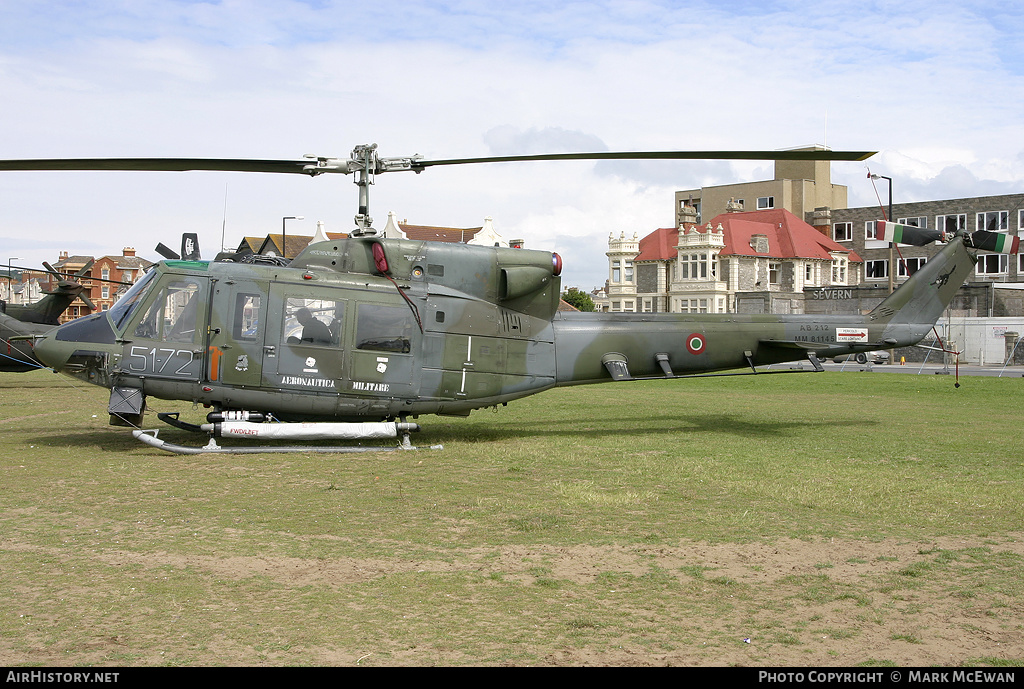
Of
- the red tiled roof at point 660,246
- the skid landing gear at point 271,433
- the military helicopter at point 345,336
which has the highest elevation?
the red tiled roof at point 660,246

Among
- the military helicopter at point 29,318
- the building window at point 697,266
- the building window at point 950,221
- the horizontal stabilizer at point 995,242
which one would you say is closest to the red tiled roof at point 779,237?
the building window at point 697,266

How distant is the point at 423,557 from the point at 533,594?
137 centimetres

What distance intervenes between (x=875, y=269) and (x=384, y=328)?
83.3 metres

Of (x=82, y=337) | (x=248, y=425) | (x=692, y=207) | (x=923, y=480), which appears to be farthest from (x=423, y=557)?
(x=692, y=207)

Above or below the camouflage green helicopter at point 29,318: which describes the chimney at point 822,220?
above

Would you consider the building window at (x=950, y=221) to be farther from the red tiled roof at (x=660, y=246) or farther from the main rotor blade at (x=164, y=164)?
the main rotor blade at (x=164, y=164)

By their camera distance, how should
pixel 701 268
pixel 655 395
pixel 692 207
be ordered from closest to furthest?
pixel 655 395 → pixel 701 268 → pixel 692 207

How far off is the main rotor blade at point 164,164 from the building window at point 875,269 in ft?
274

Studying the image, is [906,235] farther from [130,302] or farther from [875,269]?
[875,269]

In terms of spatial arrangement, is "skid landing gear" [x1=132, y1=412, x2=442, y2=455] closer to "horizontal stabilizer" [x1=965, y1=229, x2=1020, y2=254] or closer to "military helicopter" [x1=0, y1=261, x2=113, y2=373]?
"horizontal stabilizer" [x1=965, y1=229, x2=1020, y2=254]

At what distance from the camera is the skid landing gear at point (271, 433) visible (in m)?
13.0

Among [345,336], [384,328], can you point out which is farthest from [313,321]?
[384,328]

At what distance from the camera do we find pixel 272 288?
13.4 meters

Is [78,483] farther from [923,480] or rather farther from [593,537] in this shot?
[923,480]
